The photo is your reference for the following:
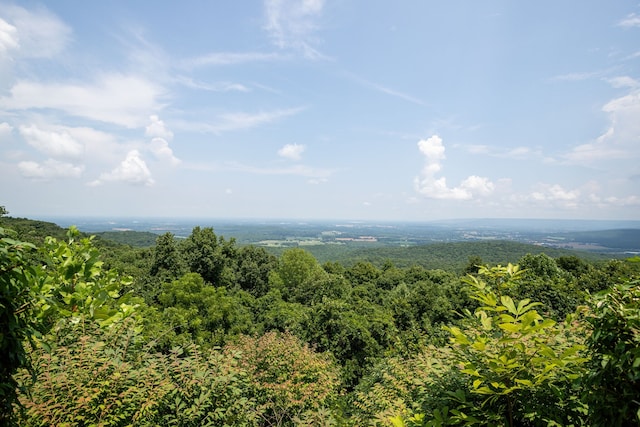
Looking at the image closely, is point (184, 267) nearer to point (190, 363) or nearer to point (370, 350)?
point (370, 350)

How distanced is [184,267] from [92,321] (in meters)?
19.9

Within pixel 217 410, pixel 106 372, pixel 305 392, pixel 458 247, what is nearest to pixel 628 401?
pixel 217 410

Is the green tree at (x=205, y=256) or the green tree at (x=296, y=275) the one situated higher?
the green tree at (x=205, y=256)

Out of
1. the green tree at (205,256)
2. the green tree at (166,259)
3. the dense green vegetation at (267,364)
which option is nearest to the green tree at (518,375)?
the dense green vegetation at (267,364)

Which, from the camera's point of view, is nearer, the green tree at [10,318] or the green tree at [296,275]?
the green tree at [10,318]

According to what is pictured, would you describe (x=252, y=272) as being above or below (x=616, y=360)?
below

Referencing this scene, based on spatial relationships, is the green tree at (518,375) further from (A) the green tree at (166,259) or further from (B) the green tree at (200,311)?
(A) the green tree at (166,259)

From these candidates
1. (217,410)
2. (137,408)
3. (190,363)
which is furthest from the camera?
(190,363)

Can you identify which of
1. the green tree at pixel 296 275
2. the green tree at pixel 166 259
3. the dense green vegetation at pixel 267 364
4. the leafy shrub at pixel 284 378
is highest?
the dense green vegetation at pixel 267 364

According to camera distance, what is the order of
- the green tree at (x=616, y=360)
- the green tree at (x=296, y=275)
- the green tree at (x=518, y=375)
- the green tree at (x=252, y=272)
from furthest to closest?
the green tree at (x=252, y=272) → the green tree at (x=296, y=275) → the green tree at (x=518, y=375) → the green tree at (x=616, y=360)

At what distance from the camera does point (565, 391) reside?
95.0 inches

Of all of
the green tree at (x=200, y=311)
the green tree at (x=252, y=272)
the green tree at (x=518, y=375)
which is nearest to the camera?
the green tree at (x=518, y=375)

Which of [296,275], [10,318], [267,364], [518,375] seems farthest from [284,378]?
[296,275]

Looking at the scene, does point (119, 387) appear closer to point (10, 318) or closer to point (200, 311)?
point (10, 318)
